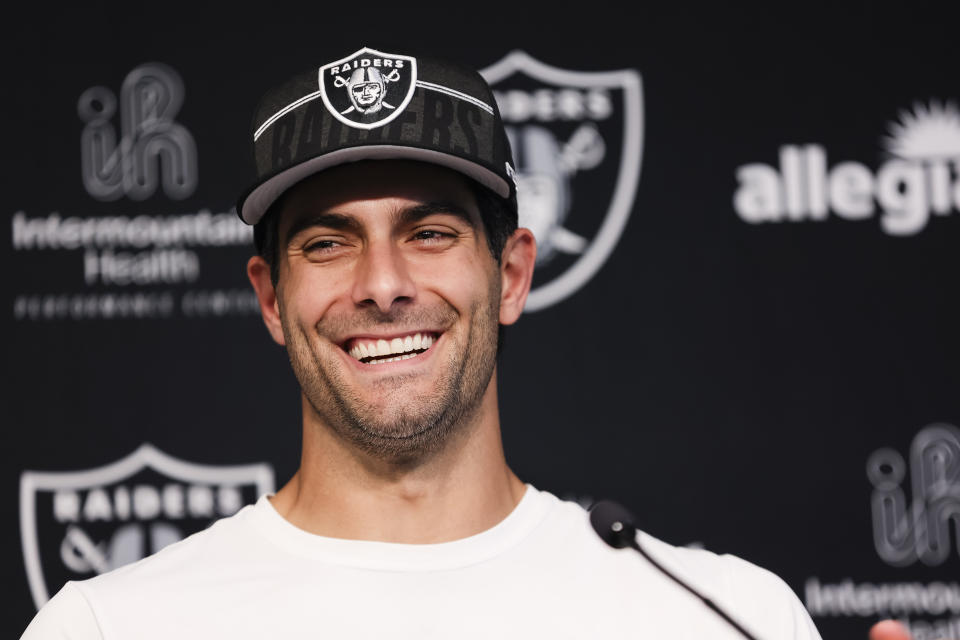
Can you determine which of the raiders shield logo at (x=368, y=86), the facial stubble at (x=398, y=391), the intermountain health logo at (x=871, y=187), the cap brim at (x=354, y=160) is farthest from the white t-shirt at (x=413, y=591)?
the intermountain health logo at (x=871, y=187)

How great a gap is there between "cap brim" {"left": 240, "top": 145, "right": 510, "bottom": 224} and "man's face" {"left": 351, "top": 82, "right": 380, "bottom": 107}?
0.07 metres

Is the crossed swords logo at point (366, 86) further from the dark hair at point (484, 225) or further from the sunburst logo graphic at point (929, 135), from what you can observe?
the sunburst logo graphic at point (929, 135)

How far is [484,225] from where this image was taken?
1480mm

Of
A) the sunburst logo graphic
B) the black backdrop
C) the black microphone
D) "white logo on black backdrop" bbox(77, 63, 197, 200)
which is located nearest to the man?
the black microphone

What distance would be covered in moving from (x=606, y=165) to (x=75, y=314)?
115cm

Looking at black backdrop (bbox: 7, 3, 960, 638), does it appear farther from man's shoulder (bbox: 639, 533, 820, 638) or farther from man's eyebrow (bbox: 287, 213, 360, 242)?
man's eyebrow (bbox: 287, 213, 360, 242)

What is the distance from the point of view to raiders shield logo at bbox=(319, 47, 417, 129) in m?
1.38

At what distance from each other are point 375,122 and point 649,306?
1.09 m

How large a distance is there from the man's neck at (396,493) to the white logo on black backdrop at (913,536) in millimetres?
1109

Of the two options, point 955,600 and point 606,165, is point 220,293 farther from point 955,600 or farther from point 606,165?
point 955,600

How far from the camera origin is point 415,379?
54.3 inches

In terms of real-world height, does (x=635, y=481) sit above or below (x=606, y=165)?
below

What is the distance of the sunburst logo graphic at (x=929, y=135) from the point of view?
7.66 feet

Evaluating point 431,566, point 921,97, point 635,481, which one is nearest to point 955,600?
point 635,481
